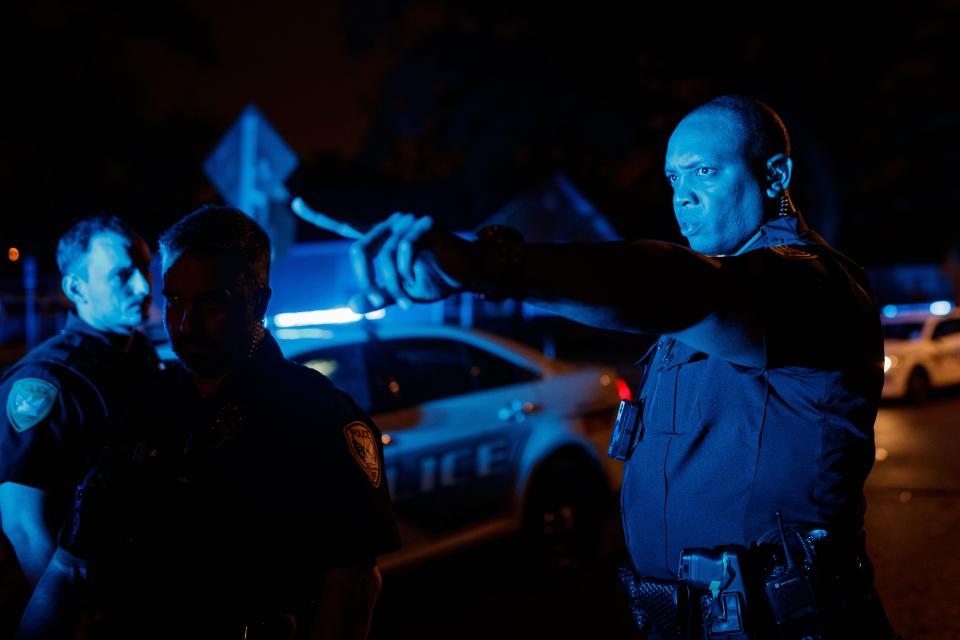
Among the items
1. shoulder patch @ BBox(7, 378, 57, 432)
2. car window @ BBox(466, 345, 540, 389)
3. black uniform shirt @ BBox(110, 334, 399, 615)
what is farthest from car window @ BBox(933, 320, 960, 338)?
shoulder patch @ BBox(7, 378, 57, 432)

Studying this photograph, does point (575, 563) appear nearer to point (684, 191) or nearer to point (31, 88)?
point (684, 191)

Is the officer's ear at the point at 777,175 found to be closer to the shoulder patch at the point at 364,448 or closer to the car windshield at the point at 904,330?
the shoulder patch at the point at 364,448

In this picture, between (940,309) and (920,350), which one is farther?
(940,309)

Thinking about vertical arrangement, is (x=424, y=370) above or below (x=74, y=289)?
below

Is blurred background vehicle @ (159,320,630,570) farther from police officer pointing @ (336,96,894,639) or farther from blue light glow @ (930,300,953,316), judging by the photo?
blue light glow @ (930,300,953,316)

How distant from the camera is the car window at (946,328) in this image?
1299cm

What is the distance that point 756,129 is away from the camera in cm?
171

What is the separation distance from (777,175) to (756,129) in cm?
11

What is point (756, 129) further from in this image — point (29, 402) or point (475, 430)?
point (475, 430)

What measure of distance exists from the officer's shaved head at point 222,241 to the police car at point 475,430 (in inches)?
80.2

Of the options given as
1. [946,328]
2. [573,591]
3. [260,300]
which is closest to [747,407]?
[260,300]

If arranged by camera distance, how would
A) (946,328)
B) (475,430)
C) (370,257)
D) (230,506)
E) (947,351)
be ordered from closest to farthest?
(370,257) < (230,506) < (475,430) < (947,351) < (946,328)

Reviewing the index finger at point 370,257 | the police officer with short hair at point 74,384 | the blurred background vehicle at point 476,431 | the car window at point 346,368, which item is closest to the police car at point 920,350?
the blurred background vehicle at point 476,431

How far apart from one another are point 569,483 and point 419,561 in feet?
3.90
